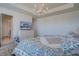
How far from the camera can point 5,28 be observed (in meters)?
2.39

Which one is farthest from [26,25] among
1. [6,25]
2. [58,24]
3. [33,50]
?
[58,24]

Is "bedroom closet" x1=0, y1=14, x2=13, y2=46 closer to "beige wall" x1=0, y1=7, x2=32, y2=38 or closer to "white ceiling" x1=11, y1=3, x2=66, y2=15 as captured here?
"beige wall" x1=0, y1=7, x2=32, y2=38

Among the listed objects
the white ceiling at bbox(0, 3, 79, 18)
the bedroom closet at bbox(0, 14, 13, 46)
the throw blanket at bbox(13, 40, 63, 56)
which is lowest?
the throw blanket at bbox(13, 40, 63, 56)

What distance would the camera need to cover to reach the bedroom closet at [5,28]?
2.37 meters

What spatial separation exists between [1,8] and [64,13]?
1.09m

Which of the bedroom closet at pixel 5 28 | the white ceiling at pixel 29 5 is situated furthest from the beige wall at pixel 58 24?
the bedroom closet at pixel 5 28

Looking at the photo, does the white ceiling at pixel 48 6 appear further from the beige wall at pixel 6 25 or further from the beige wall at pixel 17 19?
the beige wall at pixel 6 25

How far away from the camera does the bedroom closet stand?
2.37m

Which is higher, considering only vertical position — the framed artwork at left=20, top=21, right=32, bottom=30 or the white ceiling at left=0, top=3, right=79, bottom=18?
the white ceiling at left=0, top=3, right=79, bottom=18

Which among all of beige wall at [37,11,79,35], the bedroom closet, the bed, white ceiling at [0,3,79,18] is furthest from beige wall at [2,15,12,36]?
beige wall at [37,11,79,35]

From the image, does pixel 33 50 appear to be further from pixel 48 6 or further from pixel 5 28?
pixel 48 6

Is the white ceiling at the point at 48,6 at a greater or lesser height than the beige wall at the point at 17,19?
greater

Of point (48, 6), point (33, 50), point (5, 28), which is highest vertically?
point (48, 6)

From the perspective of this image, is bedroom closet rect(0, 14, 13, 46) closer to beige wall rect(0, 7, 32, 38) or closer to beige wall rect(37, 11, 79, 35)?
beige wall rect(0, 7, 32, 38)
